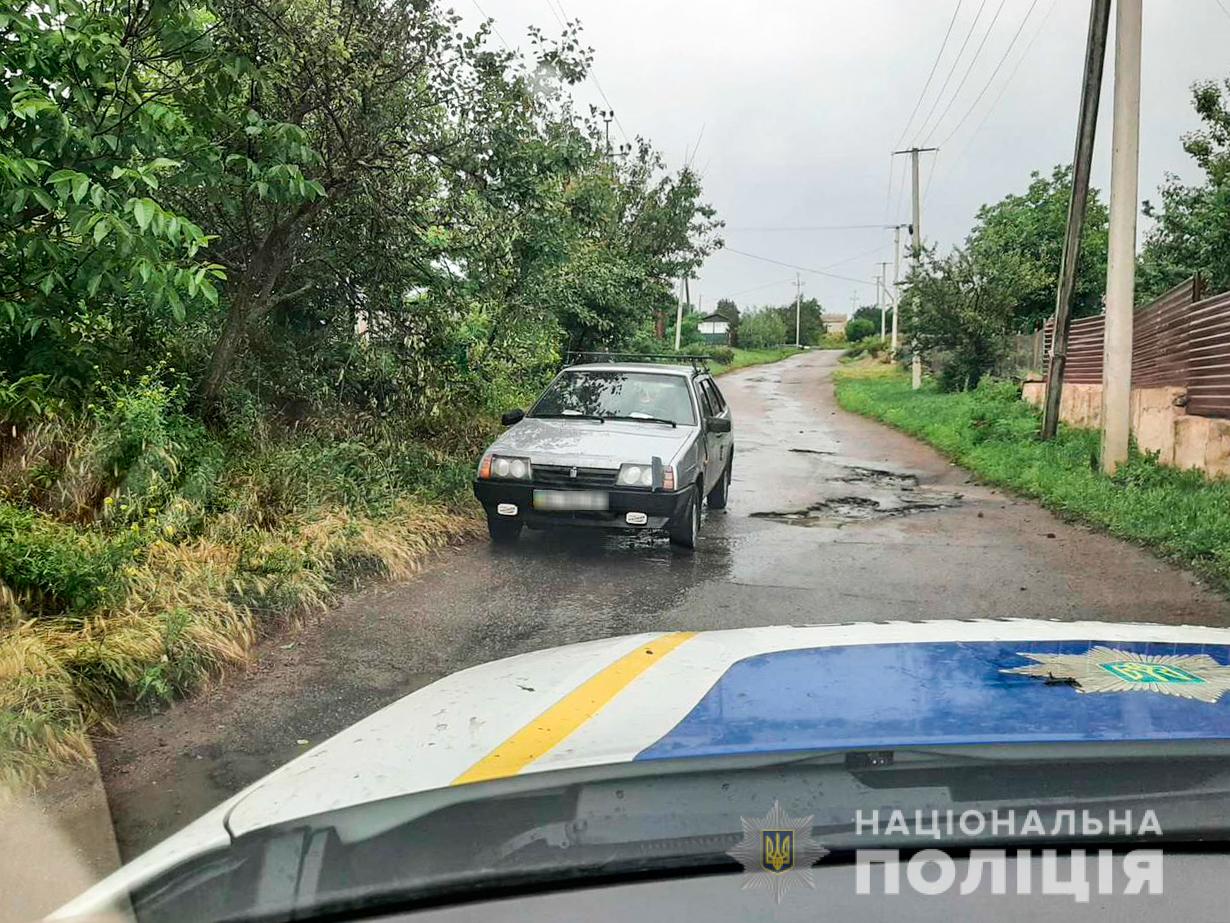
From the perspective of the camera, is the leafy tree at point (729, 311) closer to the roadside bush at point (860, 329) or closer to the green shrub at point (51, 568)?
the roadside bush at point (860, 329)

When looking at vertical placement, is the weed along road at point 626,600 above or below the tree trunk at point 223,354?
below

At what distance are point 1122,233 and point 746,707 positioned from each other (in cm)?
1051

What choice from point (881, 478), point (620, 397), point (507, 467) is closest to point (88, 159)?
point (507, 467)

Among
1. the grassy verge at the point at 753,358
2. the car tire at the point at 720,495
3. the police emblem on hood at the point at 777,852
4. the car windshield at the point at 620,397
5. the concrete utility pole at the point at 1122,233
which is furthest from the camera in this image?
the grassy verge at the point at 753,358

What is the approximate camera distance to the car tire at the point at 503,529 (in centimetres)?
786

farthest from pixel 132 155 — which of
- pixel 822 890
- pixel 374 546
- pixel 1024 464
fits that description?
pixel 1024 464

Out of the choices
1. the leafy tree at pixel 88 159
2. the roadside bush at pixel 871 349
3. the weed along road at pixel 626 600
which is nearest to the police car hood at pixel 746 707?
the weed along road at pixel 626 600

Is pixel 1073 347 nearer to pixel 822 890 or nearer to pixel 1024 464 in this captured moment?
pixel 1024 464

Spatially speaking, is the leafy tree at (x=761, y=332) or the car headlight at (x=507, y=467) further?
the leafy tree at (x=761, y=332)

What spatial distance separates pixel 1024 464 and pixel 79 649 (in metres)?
11.4

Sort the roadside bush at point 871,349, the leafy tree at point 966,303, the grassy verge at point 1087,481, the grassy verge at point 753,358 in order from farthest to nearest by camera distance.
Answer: the roadside bush at point 871,349
the grassy verge at point 753,358
the leafy tree at point 966,303
the grassy verge at point 1087,481

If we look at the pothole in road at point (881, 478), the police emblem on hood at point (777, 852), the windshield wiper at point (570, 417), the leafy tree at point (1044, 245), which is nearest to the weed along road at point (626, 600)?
the windshield wiper at point (570, 417)

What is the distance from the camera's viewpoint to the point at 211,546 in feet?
20.0

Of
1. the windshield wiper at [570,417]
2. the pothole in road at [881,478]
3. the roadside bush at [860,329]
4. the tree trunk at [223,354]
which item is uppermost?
the roadside bush at [860,329]
